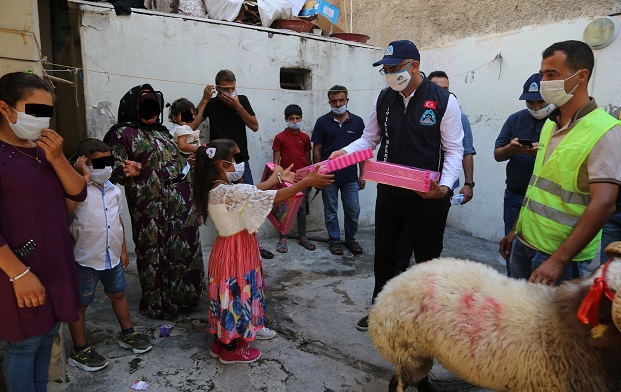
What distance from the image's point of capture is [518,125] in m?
4.10

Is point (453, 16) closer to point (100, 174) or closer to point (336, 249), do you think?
point (336, 249)

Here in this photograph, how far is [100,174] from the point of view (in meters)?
2.98

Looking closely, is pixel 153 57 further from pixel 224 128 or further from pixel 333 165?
pixel 333 165

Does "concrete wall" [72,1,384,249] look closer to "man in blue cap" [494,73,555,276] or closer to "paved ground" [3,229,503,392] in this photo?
"paved ground" [3,229,503,392]

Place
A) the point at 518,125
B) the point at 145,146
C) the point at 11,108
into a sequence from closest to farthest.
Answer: the point at 11,108
the point at 145,146
the point at 518,125

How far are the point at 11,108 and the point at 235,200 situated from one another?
4.63ft

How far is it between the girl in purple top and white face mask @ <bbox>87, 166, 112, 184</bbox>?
0.64 meters

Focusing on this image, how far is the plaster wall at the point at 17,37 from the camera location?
2547 millimetres

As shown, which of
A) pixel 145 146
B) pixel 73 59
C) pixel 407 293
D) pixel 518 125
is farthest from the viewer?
pixel 73 59

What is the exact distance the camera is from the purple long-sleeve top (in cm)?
207

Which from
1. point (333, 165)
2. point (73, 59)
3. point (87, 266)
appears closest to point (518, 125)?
point (333, 165)

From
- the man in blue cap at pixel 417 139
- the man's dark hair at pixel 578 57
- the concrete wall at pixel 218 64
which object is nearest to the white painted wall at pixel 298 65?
the concrete wall at pixel 218 64

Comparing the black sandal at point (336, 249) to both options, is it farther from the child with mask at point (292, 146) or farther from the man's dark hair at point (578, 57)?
the man's dark hair at point (578, 57)

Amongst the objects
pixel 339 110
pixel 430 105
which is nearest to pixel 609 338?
pixel 430 105
